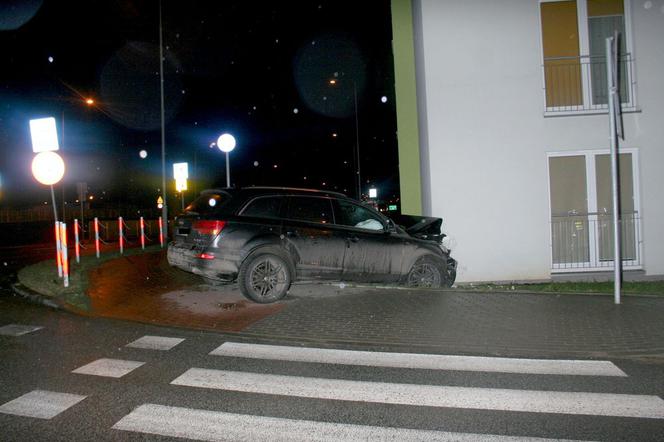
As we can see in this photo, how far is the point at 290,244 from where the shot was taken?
28.7ft

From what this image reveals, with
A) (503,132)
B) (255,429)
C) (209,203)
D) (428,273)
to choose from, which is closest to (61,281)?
(209,203)

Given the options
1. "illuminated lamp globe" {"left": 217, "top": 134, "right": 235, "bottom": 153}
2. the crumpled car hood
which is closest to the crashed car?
the crumpled car hood

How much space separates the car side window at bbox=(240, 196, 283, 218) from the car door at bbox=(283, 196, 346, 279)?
0.20 m

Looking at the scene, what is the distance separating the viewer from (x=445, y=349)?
618 centimetres

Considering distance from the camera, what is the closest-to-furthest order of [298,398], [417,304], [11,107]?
[298,398]
[417,304]
[11,107]

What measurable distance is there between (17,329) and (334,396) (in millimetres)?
4967

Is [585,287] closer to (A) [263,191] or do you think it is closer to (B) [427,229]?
(B) [427,229]

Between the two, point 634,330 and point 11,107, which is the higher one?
point 11,107

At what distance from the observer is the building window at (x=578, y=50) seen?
430 inches

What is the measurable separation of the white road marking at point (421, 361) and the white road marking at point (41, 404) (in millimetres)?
1715

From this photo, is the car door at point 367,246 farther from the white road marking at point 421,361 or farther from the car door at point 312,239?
the white road marking at point 421,361

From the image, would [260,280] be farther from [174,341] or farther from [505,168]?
[505,168]

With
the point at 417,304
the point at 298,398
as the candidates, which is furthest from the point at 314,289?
the point at 298,398

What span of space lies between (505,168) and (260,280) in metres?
5.63
